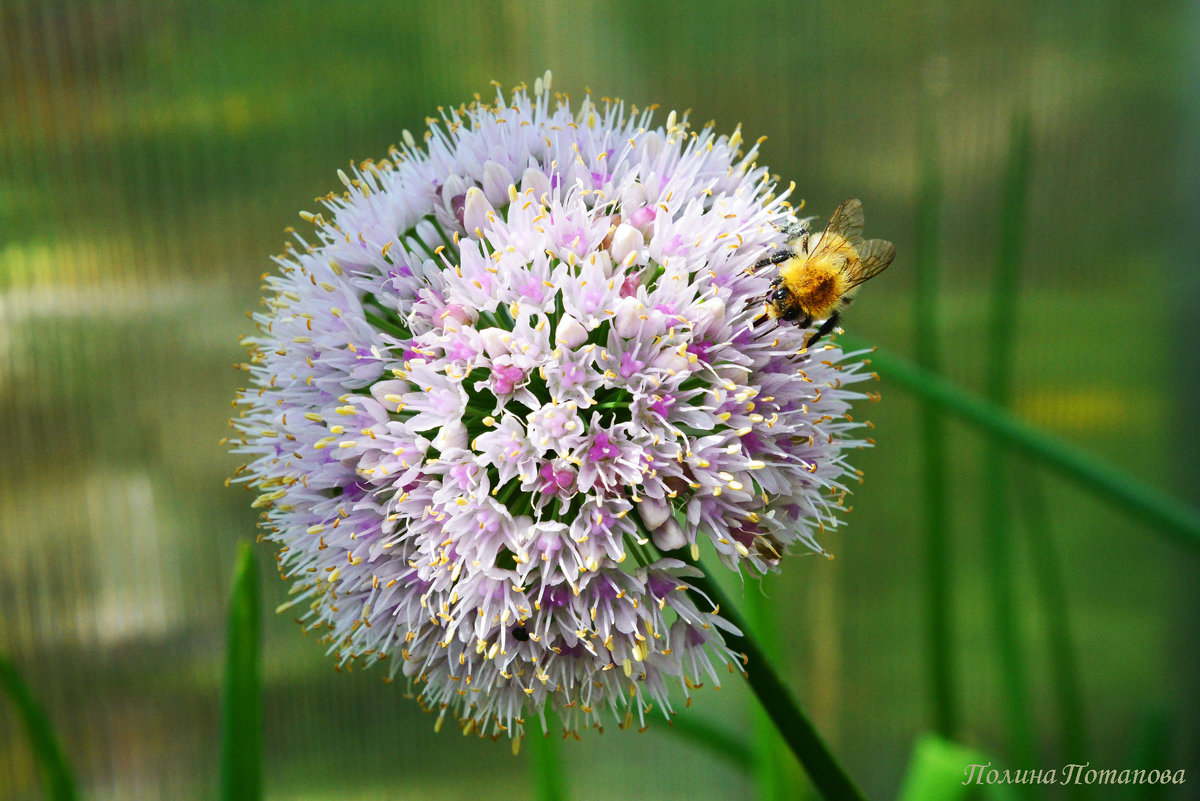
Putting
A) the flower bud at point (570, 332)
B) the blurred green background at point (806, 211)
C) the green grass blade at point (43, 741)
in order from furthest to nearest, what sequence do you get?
the blurred green background at point (806, 211) < the green grass blade at point (43, 741) < the flower bud at point (570, 332)

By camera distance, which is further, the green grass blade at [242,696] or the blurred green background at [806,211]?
the blurred green background at [806,211]

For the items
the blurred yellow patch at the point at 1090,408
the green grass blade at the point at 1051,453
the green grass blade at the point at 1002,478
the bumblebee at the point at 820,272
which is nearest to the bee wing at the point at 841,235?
the bumblebee at the point at 820,272

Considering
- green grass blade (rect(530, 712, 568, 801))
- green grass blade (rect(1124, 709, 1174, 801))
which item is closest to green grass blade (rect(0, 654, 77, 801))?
green grass blade (rect(530, 712, 568, 801))

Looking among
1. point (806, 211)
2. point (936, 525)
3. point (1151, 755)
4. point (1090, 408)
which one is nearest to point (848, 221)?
point (936, 525)

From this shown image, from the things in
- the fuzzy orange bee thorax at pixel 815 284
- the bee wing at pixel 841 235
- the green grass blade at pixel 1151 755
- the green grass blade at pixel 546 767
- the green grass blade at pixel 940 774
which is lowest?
the green grass blade at pixel 1151 755

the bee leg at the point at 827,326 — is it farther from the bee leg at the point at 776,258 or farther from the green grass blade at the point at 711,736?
the green grass blade at the point at 711,736

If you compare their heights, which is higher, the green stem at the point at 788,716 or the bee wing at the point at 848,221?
the bee wing at the point at 848,221

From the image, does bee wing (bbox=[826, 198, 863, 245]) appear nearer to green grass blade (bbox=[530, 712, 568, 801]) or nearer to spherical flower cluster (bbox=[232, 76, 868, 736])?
spherical flower cluster (bbox=[232, 76, 868, 736])

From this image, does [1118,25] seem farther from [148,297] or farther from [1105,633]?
[148,297]
